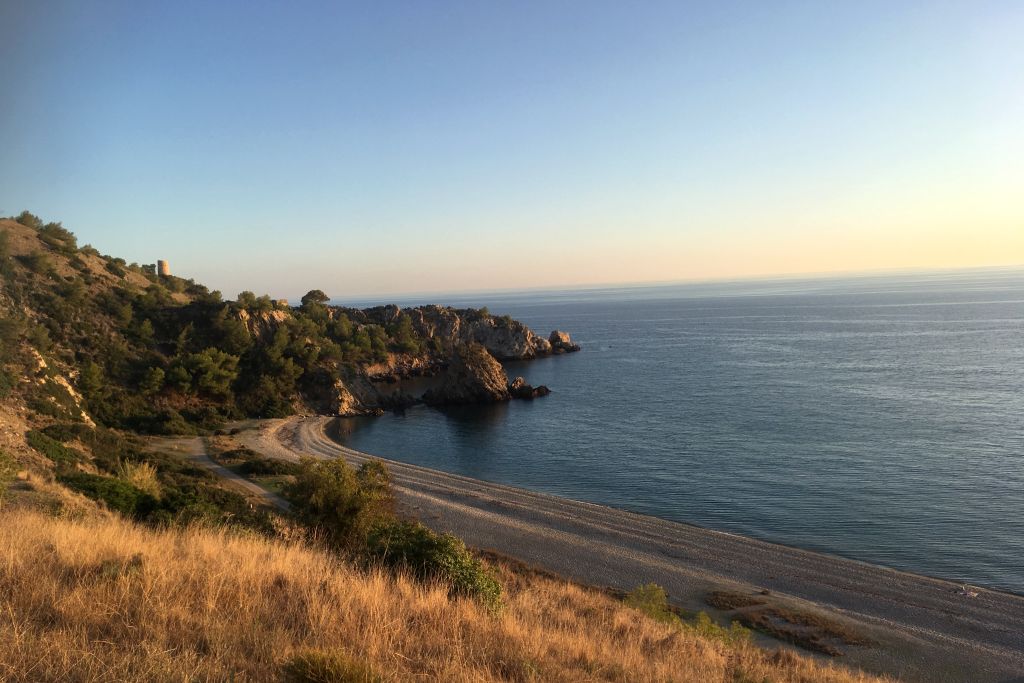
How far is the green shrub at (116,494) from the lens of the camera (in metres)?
17.6

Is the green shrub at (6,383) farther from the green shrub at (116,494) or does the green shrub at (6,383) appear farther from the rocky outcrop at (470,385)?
the rocky outcrop at (470,385)

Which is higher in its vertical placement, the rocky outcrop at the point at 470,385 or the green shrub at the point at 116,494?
the green shrub at the point at 116,494

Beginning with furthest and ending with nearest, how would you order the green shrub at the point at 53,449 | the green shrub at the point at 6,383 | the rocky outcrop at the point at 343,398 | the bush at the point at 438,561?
1. the rocky outcrop at the point at 343,398
2. the green shrub at the point at 6,383
3. the green shrub at the point at 53,449
4. the bush at the point at 438,561

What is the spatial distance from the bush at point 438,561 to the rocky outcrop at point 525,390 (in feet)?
192

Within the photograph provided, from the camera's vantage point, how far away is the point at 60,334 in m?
51.6

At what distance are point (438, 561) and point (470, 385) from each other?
60.2 metres

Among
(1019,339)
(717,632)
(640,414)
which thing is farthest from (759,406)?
(1019,339)

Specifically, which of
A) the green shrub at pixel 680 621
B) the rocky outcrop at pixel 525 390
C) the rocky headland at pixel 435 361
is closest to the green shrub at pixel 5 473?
the green shrub at pixel 680 621

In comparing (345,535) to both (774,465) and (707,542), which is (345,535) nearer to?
(707,542)

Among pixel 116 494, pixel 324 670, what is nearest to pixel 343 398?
pixel 116 494

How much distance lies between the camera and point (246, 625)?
6.60 m

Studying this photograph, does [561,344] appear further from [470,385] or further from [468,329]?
[470,385]

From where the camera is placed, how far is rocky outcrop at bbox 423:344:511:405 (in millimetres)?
71688

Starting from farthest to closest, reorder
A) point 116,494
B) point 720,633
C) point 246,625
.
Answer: point 116,494, point 720,633, point 246,625
